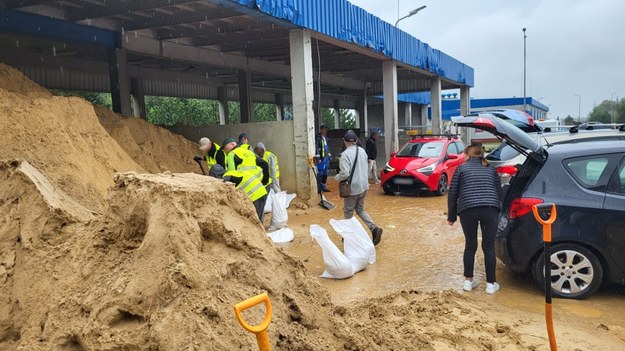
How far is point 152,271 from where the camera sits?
112 inches

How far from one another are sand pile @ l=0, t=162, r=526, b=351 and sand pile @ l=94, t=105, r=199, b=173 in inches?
267

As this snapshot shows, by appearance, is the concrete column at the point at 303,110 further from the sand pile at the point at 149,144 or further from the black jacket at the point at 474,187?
the black jacket at the point at 474,187

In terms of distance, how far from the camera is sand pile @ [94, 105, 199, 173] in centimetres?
1098

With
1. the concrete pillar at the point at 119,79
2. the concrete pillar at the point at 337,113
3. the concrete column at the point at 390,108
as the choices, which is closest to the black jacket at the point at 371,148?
the concrete column at the point at 390,108

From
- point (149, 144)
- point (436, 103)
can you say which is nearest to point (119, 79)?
point (149, 144)

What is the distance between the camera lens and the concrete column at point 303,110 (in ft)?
38.6

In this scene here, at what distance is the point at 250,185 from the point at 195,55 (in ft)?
32.3

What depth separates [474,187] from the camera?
17.4ft

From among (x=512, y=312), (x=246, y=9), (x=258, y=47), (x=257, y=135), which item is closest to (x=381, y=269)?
(x=512, y=312)

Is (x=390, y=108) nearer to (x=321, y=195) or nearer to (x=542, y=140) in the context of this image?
(x=321, y=195)

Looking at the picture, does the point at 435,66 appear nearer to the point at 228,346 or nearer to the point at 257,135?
the point at 257,135

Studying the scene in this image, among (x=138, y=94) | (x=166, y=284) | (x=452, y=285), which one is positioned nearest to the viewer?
(x=166, y=284)

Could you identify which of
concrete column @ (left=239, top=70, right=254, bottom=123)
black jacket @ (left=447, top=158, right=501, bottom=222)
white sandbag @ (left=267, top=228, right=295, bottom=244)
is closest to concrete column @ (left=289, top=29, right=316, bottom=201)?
white sandbag @ (left=267, top=228, right=295, bottom=244)

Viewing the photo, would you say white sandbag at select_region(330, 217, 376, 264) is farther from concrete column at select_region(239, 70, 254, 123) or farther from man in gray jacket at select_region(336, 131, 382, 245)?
concrete column at select_region(239, 70, 254, 123)
